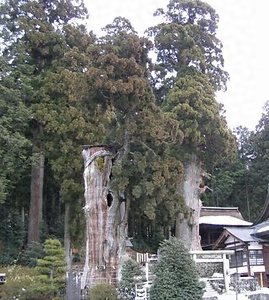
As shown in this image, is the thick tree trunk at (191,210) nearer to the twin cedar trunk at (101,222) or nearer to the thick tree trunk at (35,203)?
the twin cedar trunk at (101,222)

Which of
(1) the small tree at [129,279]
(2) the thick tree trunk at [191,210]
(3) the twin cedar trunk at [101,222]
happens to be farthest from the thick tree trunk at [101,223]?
(2) the thick tree trunk at [191,210]

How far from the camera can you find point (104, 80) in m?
16.6

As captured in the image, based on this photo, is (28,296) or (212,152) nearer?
(28,296)

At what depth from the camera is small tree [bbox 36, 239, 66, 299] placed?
14066 mm

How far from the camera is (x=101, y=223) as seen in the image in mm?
16891

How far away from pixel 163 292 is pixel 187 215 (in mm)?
7903

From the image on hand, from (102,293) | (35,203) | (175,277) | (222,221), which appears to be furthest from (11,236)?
(222,221)

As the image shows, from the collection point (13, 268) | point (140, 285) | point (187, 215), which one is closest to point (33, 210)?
point (13, 268)

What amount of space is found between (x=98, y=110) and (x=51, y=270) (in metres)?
6.92

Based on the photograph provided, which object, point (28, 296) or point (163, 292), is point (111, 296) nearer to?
point (163, 292)

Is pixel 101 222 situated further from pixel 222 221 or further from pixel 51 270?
pixel 222 221

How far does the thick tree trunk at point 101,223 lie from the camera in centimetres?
1644

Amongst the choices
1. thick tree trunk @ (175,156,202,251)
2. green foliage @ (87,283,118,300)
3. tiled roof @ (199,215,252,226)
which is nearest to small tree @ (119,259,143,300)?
green foliage @ (87,283,118,300)

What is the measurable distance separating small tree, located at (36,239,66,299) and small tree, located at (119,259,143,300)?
1998mm
